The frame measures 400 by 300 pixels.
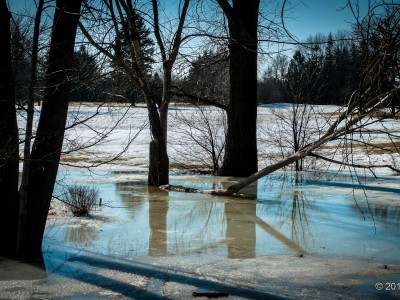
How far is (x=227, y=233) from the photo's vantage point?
27.9ft

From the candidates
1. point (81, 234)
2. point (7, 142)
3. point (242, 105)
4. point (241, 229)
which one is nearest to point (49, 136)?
point (7, 142)

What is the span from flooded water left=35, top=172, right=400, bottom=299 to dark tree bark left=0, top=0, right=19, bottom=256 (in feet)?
1.84

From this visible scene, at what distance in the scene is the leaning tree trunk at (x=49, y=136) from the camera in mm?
6848

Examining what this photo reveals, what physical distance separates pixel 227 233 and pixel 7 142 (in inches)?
148

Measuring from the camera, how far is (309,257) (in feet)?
23.0

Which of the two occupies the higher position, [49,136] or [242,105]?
[242,105]

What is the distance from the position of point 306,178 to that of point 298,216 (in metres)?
6.44

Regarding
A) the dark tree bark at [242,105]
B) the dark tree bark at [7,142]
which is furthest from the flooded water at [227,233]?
the dark tree bark at [242,105]

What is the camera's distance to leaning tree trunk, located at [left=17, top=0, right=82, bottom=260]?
685 cm

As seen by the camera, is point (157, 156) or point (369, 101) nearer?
point (369, 101)

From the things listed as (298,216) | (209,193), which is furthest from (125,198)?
(298,216)

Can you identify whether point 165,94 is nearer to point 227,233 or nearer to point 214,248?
point 227,233

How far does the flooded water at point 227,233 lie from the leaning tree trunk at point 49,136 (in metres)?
0.41

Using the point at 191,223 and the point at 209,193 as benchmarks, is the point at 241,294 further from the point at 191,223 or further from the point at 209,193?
the point at 209,193
